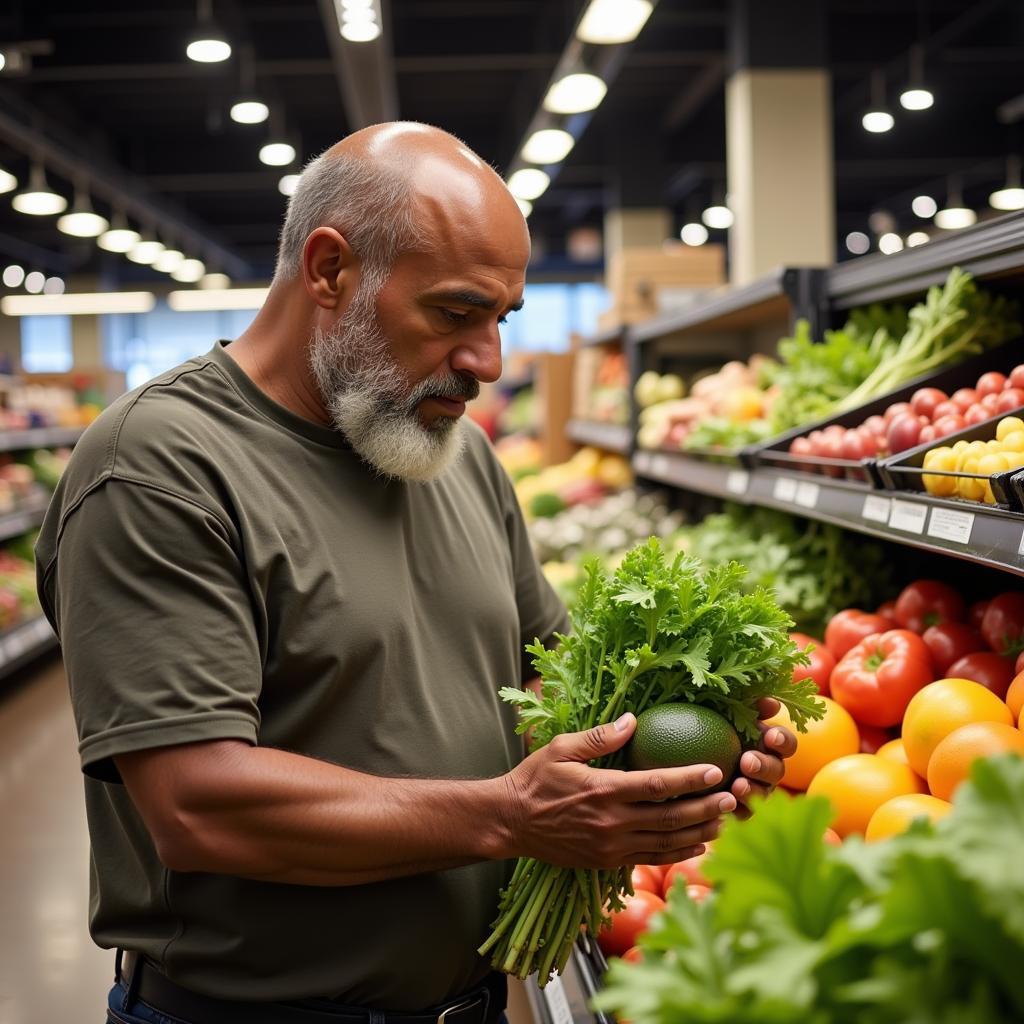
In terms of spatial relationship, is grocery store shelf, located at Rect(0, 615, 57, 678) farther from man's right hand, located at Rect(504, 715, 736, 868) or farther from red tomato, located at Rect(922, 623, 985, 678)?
man's right hand, located at Rect(504, 715, 736, 868)

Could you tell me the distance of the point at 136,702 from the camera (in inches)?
51.4

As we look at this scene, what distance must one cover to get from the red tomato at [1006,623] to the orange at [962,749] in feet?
1.13

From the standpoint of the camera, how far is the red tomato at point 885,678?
2.10m

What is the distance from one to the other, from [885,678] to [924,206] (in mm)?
19541

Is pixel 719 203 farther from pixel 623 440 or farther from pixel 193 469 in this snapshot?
pixel 193 469

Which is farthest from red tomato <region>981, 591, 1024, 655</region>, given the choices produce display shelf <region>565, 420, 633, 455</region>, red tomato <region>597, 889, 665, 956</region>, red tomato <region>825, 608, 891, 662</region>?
produce display shelf <region>565, 420, 633, 455</region>

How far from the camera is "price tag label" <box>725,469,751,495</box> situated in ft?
10.1

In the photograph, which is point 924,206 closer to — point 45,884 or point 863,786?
point 45,884

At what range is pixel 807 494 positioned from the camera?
250 cm

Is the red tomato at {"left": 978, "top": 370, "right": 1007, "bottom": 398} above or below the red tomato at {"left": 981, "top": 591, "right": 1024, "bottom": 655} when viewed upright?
above

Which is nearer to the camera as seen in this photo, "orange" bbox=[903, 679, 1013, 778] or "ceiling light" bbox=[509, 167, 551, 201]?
Answer: "orange" bbox=[903, 679, 1013, 778]

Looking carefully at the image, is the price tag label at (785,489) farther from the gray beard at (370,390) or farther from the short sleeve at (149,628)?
the short sleeve at (149,628)

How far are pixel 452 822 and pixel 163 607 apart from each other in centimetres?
45

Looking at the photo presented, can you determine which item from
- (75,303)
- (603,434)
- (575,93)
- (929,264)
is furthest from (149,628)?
(75,303)
